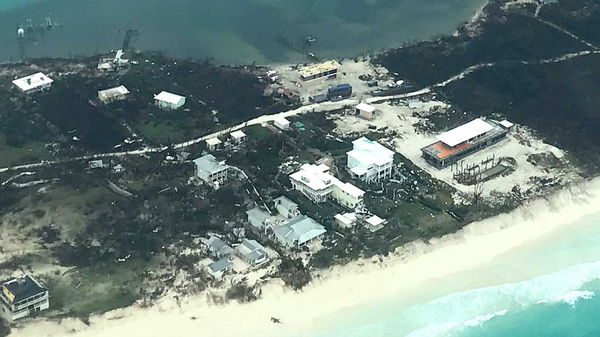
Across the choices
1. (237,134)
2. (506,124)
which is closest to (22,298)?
(237,134)

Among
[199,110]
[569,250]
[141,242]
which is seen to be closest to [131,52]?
[199,110]

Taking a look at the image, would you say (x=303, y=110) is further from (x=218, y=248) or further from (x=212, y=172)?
(x=218, y=248)

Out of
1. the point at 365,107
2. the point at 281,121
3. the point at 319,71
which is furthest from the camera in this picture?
the point at 319,71

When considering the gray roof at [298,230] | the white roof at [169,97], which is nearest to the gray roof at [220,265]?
the gray roof at [298,230]

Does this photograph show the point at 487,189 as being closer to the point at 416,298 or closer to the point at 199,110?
the point at 416,298

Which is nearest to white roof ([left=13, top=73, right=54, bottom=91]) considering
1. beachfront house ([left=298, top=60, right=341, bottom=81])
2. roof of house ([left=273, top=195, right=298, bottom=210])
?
beachfront house ([left=298, top=60, right=341, bottom=81])

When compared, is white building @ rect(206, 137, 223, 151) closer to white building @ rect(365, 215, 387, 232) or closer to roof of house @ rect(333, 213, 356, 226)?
roof of house @ rect(333, 213, 356, 226)
